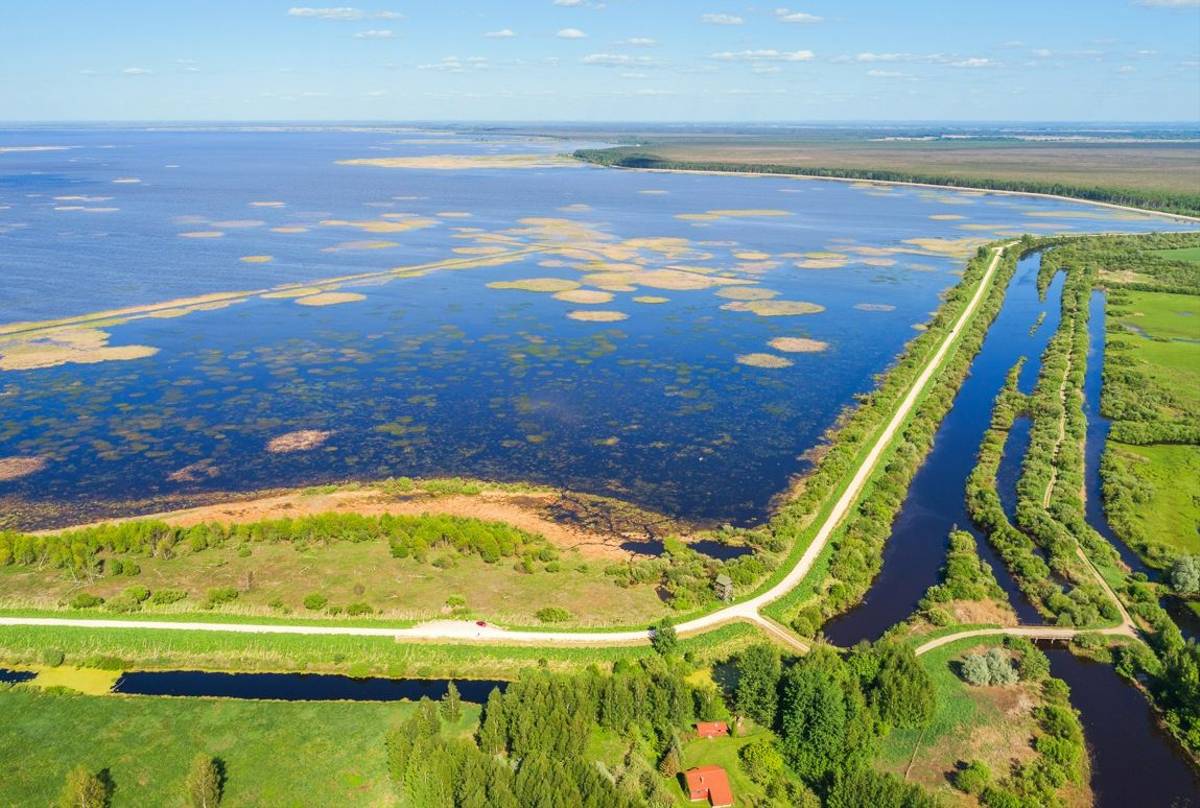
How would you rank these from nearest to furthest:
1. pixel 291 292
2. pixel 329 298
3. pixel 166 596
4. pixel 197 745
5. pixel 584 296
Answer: pixel 197 745, pixel 166 596, pixel 329 298, pixel 291 292, pixel 584 296

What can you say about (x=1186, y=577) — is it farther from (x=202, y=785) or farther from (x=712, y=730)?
(x=202, y=785)

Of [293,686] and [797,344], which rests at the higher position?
[797,344]

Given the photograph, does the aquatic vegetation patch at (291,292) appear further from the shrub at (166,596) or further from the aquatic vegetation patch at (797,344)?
the shrub at (166,596)

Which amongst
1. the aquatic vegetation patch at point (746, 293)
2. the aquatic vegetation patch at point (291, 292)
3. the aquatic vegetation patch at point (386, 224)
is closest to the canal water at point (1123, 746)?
the aquatic vegetation patch at point (746, 293)

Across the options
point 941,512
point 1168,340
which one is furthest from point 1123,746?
point 1168,340

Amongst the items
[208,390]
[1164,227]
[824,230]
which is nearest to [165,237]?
[208,390]

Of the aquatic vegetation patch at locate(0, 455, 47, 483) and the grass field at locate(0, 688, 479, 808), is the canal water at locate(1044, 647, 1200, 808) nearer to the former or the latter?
the grass field at locate(0, 688, 479, 808)

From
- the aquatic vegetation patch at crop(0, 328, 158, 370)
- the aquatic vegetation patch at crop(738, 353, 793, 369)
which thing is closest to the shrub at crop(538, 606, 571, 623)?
the aquatic vegetation patch at crop(738, 353, 793, 369)
